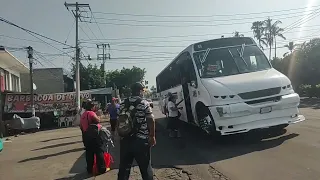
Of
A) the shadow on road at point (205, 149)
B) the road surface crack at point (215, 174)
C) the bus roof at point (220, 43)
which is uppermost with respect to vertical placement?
the bus roof at point (220, 43)

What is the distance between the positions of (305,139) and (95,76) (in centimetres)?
5619

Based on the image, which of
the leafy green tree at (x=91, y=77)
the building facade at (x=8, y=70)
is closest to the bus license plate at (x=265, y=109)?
the building facade at (x=8, y=70)

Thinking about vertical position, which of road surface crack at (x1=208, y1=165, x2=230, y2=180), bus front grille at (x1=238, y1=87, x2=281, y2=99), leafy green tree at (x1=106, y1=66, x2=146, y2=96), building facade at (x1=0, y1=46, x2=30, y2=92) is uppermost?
leafy green tree at (x1=106, y1=66, x2=146, y2=96)

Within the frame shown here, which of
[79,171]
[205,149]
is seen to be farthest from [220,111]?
[79,171]

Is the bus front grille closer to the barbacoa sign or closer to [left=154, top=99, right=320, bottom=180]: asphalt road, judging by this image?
[left=154, top=99, right=320, bottom=180]: asphalt road

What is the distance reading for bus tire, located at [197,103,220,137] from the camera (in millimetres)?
9469

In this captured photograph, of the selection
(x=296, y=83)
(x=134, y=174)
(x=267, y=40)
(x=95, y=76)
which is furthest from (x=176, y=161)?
(x=267, y=40)

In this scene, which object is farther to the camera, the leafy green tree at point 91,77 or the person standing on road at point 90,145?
the leafy green tree at point 91,77

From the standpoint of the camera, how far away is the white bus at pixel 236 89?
9.12 meters

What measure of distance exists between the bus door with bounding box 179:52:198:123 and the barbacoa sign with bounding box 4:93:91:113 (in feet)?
58.9

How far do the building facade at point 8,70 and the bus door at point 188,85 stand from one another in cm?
1295

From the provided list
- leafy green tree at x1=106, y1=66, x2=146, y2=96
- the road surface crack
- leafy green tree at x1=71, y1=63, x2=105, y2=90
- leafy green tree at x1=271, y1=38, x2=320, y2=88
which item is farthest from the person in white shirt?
leafy green tree at x1=106, y1=66, x2=146, y2=96

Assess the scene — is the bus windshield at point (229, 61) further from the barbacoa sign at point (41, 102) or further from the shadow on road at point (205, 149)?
the barbacoa sign at point (41, 102)

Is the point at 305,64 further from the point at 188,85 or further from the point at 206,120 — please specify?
the point at 206,120
